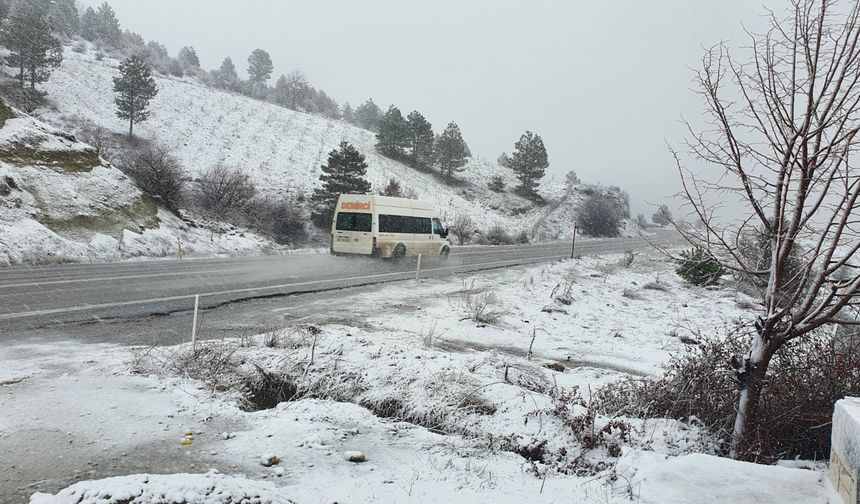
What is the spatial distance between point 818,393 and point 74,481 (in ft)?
18.5

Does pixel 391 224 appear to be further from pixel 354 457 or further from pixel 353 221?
pixel 354 457

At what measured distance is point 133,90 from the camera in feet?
129

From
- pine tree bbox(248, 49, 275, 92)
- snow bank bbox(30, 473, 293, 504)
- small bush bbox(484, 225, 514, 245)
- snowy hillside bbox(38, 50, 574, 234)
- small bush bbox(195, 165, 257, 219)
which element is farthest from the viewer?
pine tree bbox(248, 49, 275, 92)

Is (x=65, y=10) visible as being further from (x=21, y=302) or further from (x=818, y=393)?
(x=818, y=393)

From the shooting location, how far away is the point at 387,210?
61.2ft

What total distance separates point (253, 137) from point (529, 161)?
1396 inches

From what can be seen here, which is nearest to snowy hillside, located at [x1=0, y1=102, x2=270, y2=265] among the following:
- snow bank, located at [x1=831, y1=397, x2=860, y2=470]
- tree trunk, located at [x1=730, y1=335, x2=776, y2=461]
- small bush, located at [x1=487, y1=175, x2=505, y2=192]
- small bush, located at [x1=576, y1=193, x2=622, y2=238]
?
tree trunk, located at [x1=730, y1=335, x2=776, y2=461]

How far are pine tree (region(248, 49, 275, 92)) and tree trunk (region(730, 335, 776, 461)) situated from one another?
318ft

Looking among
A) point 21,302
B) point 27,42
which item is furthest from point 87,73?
point 21,302

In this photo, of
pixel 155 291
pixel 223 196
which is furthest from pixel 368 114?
pixel 155 291

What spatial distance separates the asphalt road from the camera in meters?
7.26

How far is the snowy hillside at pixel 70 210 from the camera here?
609 inches

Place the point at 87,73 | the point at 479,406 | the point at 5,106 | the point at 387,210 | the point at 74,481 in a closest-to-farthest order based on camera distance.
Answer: the point at 74,481
the point at 479,406
the point at 387,210
the point at 5,106
the point at 87,73

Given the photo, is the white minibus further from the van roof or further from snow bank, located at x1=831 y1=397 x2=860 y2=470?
snow bank, located at x1=831 y1=397 x2=860 y2=470
